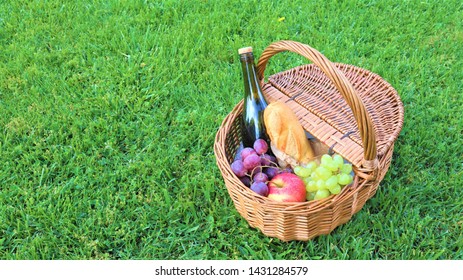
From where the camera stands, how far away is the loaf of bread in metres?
1.71

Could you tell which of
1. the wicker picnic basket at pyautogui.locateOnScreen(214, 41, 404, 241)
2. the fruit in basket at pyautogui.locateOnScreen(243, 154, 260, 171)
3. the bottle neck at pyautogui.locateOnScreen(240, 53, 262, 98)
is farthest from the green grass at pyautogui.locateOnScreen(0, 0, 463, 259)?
the bottle neck at pyautogui.locateOnScreen(240, 53, 262, 98)

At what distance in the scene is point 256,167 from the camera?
1704 mm

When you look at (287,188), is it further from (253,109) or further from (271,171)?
(253,109)

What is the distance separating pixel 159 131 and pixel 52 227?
0.68 metres

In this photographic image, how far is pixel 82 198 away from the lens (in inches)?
78.7

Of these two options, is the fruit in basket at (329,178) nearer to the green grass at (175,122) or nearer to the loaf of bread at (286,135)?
the loaf of bread at (286,135)

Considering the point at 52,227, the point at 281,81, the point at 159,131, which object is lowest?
the point at 52,227

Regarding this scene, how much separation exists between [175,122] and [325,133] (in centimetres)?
88

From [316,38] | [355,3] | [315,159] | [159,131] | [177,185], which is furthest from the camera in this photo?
[355,3]

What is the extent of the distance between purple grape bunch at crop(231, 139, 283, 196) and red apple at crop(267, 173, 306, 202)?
3 centimetres

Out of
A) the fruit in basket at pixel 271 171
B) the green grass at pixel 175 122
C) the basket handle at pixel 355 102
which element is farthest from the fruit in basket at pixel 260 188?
the basket handle at pixel 355 102

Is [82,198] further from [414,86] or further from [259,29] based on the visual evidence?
[414,86]

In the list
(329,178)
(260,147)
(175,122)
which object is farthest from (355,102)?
(175,122)

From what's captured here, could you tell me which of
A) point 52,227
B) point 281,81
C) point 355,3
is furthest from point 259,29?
point 52,227
